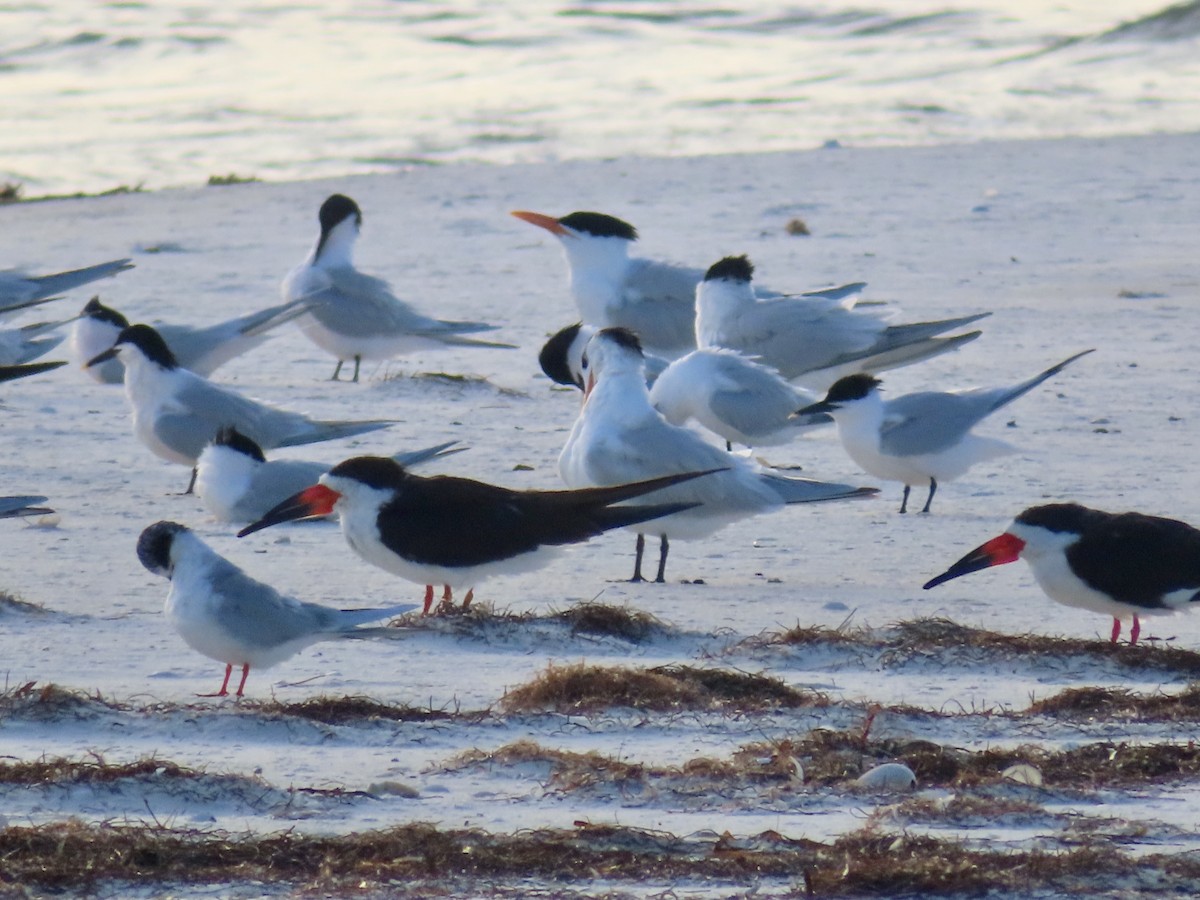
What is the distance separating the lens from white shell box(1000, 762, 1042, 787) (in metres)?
3.63

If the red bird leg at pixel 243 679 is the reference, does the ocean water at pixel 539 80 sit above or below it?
above

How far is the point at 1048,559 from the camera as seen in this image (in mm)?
5031

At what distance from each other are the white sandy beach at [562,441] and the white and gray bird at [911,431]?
16cm

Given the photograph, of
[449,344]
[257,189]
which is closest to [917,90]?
[257,189]

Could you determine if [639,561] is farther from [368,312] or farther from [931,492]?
[368,312]

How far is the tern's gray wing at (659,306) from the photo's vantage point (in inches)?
367

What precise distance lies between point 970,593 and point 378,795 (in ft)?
8.13

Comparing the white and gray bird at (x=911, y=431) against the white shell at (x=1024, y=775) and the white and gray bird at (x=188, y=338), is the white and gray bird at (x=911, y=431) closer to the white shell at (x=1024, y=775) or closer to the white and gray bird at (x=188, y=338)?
the white and gray bird at (x=188, y=338)

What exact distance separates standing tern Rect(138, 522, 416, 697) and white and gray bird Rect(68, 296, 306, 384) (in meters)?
3.77

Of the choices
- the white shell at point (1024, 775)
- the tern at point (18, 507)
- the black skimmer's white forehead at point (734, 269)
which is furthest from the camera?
the black skimmer's white forehead at point (734, 269)

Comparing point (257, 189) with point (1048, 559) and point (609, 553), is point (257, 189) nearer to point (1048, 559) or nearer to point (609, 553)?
point (609, 553)

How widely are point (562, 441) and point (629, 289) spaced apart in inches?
77.5

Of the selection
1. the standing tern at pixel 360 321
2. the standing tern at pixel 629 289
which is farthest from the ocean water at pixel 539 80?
the standing tern at pixel 629 289

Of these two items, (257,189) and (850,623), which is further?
(257,189)
